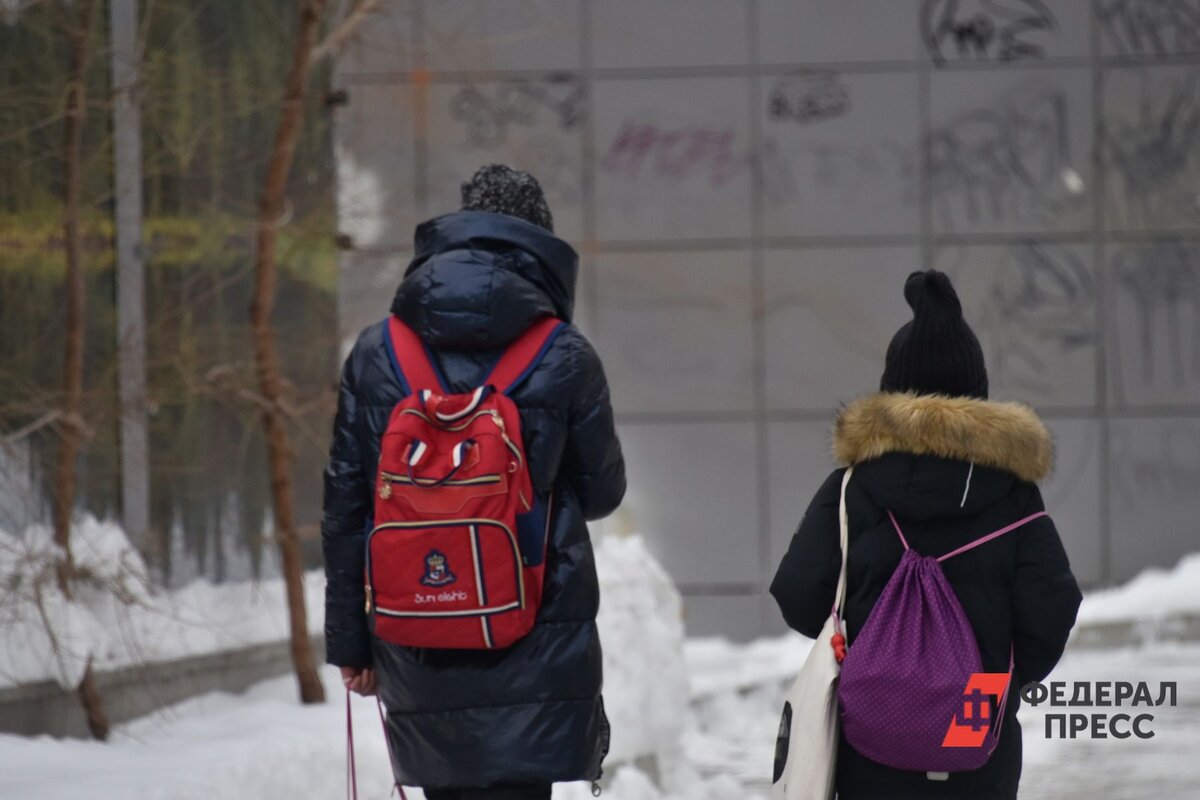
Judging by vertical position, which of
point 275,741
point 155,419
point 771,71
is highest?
point 771,71

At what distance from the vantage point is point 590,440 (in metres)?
3.79

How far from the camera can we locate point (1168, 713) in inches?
328

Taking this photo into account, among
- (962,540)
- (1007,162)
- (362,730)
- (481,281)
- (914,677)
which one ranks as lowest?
(362,730)

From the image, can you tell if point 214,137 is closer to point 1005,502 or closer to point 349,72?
point 349,72

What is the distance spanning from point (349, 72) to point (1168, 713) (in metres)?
6.10

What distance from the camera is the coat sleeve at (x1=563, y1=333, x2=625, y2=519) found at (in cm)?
379

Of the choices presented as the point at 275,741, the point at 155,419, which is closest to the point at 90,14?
the point at 155,419

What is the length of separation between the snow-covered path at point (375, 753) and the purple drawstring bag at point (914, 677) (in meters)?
2.45

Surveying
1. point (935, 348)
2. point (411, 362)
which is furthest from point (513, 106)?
point (935, 348)

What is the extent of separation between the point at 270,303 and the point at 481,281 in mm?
3550

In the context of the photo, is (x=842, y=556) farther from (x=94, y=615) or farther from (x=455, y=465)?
(x=94, y=615)

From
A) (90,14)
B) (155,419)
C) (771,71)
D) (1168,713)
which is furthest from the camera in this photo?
(771,71)

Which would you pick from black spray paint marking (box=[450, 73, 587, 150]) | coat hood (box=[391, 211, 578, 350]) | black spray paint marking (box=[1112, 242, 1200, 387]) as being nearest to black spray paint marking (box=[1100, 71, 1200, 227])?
black spray paint marking (box=[1112, 242, 1200, 387])

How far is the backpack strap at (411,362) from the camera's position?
3.77 metres
